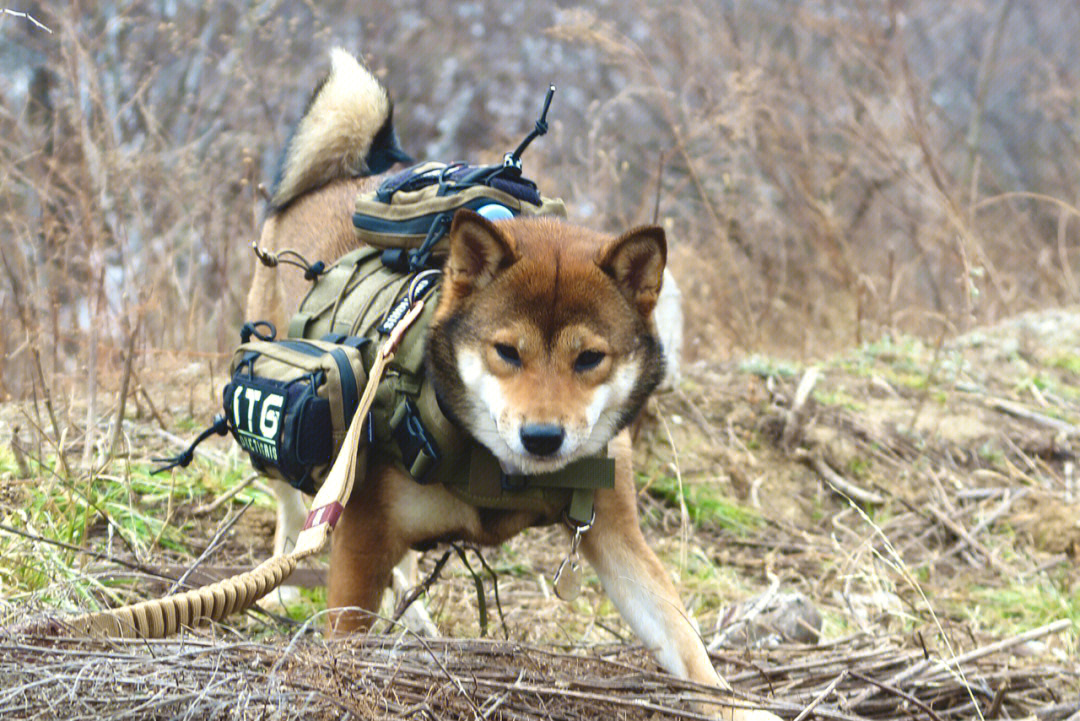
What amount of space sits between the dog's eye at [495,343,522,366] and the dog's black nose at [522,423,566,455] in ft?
0.75

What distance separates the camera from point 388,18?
12.5m

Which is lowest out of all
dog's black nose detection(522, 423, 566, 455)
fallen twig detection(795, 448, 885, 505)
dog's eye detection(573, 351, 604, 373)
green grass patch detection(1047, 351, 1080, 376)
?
fallen twig detection(795, 448, 885, 505)

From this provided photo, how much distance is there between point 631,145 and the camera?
12.1 metres

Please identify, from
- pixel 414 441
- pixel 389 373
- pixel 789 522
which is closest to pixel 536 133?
pixel 389 373

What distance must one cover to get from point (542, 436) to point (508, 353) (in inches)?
11.0

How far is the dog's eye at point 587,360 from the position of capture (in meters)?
2.56

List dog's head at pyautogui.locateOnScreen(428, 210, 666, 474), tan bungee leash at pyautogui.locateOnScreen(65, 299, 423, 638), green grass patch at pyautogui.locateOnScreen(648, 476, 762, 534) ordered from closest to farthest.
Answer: tan bungee leash at pyautogui.locateOnScreen(65, 299, 423, 638)
dog's head at pyautogui.locateOnScreen(428, 210, 666, 474)
green grass patch at pyautogui.locateOnScreen(648, 476, 762, 534)

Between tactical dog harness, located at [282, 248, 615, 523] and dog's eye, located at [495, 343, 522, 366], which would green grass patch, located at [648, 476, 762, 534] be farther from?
dog's eye, located at [495, 343, 522, 366]

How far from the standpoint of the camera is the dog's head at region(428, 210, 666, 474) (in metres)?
2.48

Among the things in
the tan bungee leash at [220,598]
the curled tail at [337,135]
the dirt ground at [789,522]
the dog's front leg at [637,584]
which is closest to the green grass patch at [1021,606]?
the dirt ground at [789,522]

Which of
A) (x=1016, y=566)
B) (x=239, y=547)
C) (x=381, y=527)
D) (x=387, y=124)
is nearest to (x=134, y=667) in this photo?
(x=381, y=527)

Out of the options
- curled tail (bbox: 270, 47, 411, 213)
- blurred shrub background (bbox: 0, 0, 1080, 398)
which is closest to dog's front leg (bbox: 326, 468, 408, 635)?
blurred shrub background (bbox: 0, 0, 1080, 398)

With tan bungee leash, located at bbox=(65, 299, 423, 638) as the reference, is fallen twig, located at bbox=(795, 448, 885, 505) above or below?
below

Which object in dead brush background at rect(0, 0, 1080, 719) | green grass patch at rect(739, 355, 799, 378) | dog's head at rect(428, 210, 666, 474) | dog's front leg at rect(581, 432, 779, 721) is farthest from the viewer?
green grass patch at rect(739, 355, 799, 378)
